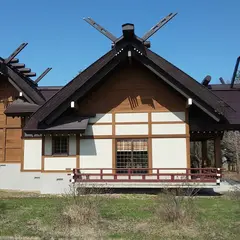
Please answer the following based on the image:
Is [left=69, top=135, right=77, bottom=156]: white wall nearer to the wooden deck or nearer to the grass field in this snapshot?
the wooden deck

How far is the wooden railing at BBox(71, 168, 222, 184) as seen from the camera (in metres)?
16.1

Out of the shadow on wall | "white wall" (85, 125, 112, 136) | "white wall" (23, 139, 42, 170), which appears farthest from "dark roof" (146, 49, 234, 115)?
"white wall" (23, 139, 42, 170)

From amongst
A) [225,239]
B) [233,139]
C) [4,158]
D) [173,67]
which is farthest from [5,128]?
[233,139]

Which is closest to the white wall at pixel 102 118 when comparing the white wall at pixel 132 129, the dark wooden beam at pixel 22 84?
the white wall at pixel 132 129

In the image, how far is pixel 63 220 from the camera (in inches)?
352

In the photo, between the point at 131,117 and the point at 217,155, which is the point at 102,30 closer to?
the point at 131,117

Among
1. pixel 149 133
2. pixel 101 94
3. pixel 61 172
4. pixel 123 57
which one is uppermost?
pixel 123 57

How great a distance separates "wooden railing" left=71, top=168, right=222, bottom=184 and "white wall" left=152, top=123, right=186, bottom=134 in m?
1.89

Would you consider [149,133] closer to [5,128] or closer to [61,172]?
[61,172]

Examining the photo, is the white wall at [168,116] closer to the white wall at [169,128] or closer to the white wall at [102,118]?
the white wall at [169,128]

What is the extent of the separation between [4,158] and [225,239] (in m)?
15.4

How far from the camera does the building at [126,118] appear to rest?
16781 millimetres

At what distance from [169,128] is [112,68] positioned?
4.13 metres

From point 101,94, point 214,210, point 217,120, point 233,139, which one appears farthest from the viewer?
point 233,139
